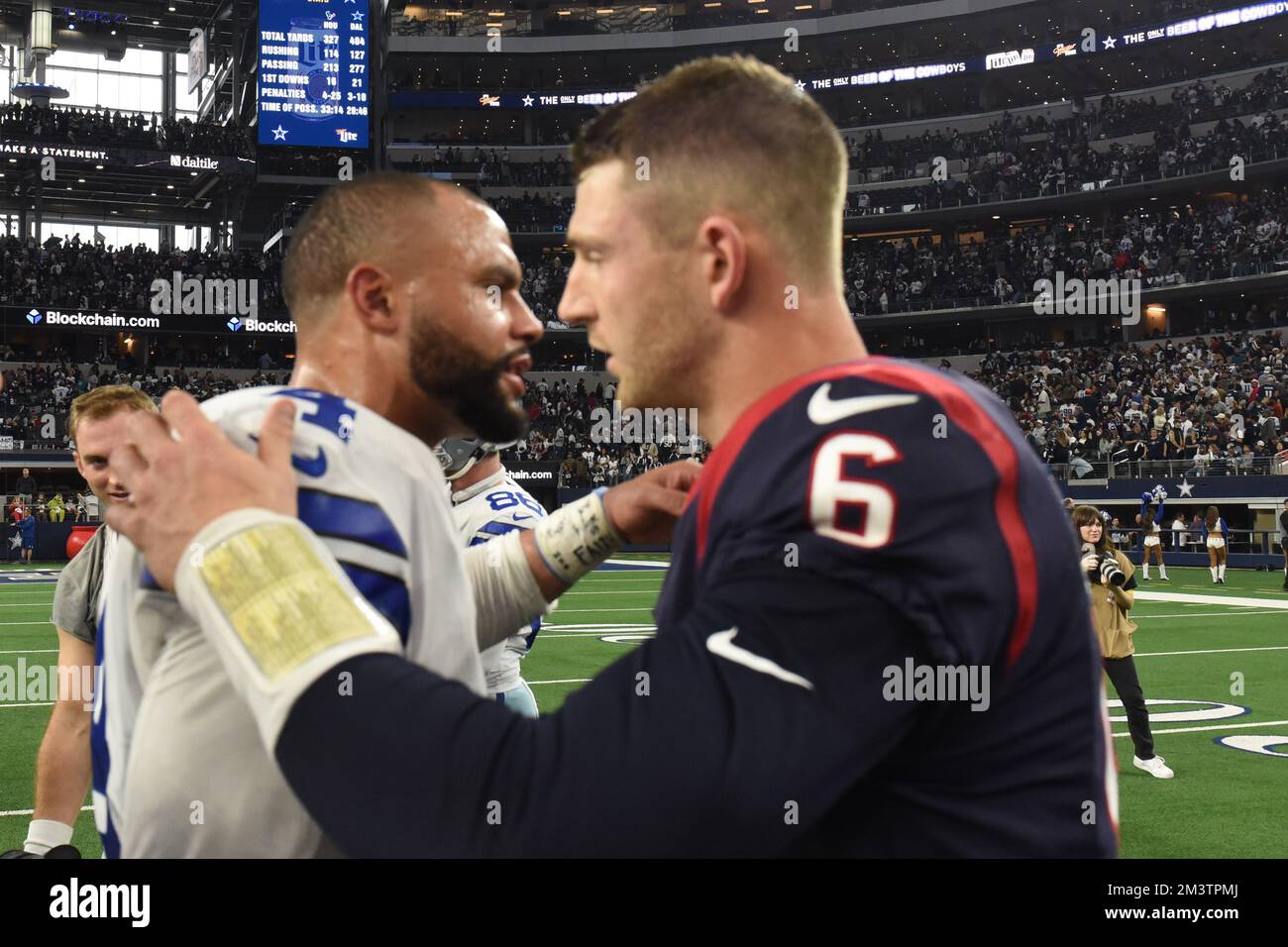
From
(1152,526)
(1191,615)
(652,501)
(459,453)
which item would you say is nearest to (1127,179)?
(1152,526)

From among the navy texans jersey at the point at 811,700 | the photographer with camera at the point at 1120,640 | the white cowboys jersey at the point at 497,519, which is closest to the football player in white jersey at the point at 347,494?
the navy texans jersey at the point at 811,700

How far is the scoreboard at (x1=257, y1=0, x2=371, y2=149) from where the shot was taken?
43.8 metres

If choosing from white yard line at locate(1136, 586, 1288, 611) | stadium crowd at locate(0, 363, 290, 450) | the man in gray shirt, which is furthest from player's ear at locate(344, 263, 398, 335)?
stadium crowd at locate(0, 363, 290, 450)

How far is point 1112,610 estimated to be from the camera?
881 centimetres

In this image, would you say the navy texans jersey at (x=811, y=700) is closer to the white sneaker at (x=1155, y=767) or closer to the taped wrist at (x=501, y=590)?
the taped wrist at (x=501, y=590)

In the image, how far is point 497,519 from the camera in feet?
18.0

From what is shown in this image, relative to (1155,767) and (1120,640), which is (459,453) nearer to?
(1120,640)

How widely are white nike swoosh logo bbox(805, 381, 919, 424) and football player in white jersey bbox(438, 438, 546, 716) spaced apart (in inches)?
157

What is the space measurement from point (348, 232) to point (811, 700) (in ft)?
4.42

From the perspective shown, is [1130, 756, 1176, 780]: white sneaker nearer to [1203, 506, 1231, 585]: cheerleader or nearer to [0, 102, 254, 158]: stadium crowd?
[1203, 506, 1231, 585]: cheerleader

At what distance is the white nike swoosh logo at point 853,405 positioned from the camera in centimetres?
143

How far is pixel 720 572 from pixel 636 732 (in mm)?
208
